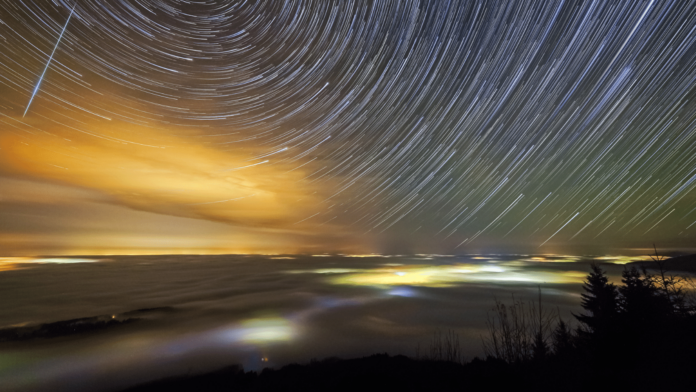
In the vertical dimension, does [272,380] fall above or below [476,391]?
below

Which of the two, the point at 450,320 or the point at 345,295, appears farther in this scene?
the point at 345,295

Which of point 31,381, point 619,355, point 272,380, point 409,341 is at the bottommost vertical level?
point 31,381

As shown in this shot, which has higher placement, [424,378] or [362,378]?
[424,378]

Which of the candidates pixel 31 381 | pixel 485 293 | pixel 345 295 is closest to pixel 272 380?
pixel 31 381

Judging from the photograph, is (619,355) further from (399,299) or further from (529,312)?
(399,299)

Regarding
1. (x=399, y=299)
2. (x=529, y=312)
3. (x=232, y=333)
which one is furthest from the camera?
(x=399, y=299)

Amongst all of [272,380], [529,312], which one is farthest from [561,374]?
[529,312]

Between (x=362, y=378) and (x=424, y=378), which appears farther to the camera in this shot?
(x=424, y=378)

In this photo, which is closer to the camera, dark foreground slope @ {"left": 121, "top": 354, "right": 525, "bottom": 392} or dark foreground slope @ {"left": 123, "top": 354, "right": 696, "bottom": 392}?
dark foreground slope @ {"left": 123, "top": 354, "right": 696, "bottom": 392}

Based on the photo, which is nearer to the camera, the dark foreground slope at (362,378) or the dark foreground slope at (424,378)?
the dark foreground slope at (424,378)

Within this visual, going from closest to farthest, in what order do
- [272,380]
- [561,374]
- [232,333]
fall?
[561,374], [272,380], [232,333]
